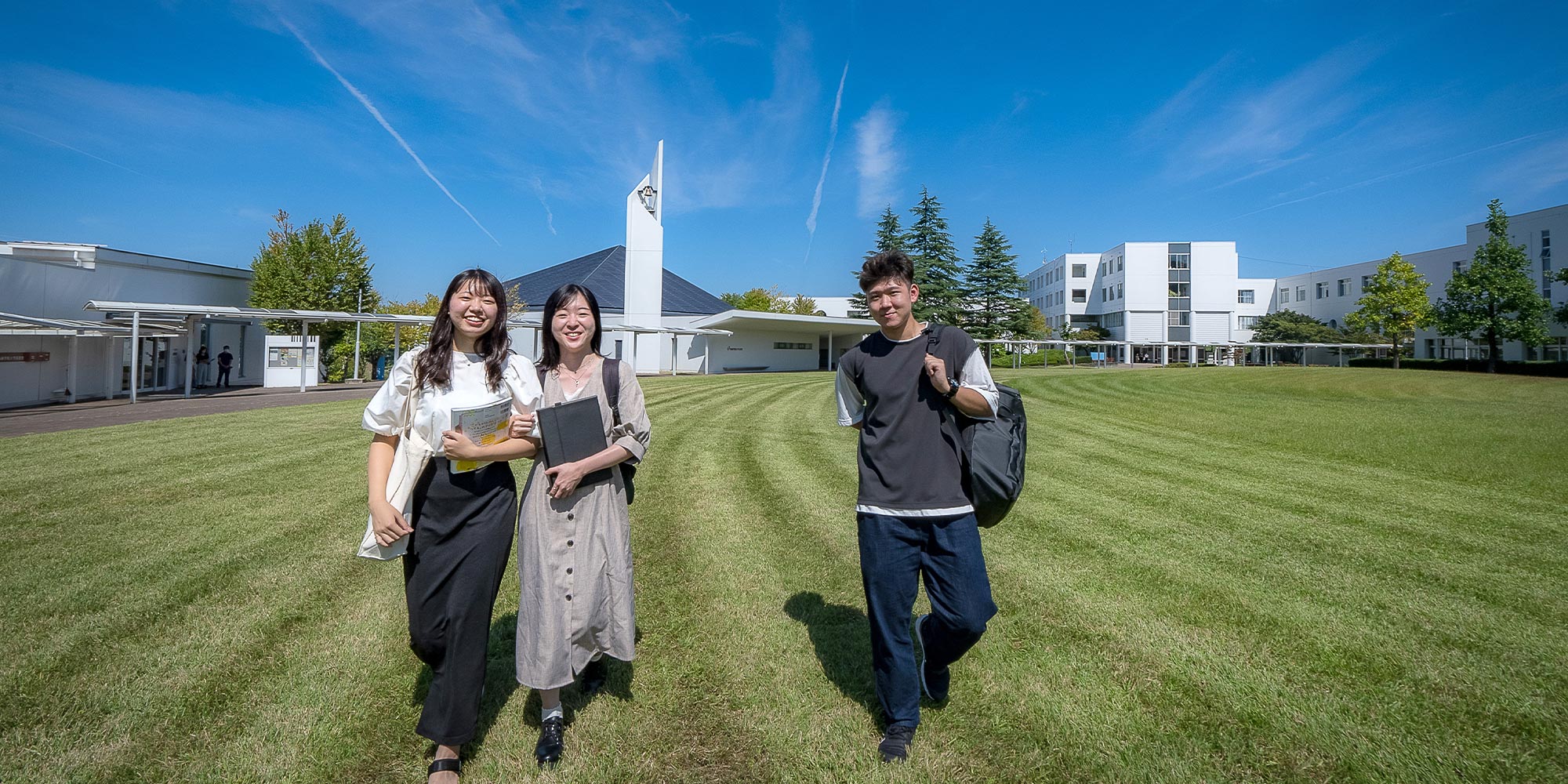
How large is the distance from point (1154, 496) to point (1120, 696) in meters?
4.54

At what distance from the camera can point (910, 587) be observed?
239 centimetres

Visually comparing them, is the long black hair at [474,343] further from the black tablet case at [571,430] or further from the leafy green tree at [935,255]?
the leafy green tree at [935,255]

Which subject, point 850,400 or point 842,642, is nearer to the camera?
point 850,400

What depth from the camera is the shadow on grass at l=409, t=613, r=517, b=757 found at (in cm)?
255

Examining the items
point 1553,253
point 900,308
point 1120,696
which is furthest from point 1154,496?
point 1553,253

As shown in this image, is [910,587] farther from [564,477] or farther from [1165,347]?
[1165,347]

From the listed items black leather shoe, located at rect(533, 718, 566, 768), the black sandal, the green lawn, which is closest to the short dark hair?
the green lawn

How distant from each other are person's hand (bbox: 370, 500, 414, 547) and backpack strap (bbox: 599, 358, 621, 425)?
0.81 m

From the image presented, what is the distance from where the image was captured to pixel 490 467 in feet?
7.42

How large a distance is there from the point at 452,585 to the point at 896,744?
66.6 inches

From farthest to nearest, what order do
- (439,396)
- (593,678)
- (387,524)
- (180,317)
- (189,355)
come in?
(180,317) < (189,355) < (593,678) < (439,396) < (387,524)

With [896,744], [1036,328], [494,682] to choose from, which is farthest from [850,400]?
[1036,328]

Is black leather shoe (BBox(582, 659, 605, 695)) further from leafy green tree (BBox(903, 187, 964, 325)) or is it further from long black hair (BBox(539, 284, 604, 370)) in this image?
leafy green tree (BBox(903, 187, 964, 325))

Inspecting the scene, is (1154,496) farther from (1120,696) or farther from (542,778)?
(542,778)
